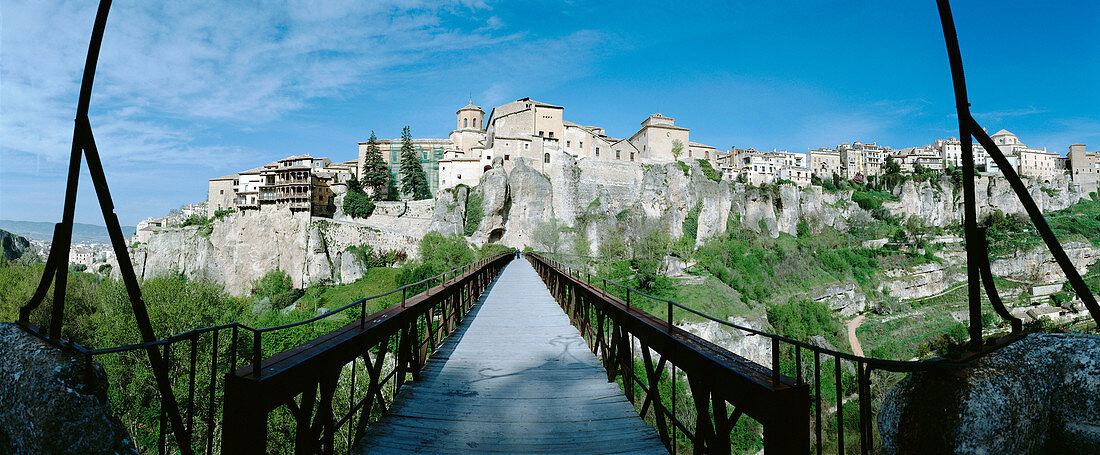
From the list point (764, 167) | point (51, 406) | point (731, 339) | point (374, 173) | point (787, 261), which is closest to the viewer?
point (51, 406)

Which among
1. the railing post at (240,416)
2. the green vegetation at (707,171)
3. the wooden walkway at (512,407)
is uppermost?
the green vegetation at (707,171)

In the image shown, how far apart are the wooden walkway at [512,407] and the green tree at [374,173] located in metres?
50.7

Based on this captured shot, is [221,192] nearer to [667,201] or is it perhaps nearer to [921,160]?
[667,201]

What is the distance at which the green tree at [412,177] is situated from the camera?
5353 centimetres

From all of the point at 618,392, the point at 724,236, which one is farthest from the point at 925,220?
the point at 618,392

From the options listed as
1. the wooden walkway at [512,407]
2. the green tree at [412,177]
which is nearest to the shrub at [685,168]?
the green tree at [412,177]

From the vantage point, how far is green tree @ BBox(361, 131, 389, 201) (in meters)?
52.3

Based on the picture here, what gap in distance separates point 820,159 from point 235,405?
102 metres

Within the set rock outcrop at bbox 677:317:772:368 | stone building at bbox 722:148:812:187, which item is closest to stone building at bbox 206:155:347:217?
rock outcrop at bbox 677:317:772:368

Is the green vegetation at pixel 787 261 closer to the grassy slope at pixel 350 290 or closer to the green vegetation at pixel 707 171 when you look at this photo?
the green vegetation at pixel 707 171

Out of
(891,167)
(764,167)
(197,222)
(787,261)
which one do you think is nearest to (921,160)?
(891,167)

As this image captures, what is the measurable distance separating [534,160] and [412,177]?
1594cm

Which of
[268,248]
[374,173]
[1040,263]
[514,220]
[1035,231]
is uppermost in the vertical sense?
[374,173]

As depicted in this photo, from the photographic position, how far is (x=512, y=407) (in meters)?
3.94
